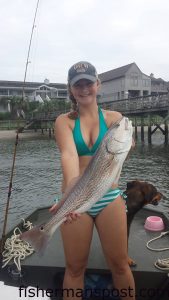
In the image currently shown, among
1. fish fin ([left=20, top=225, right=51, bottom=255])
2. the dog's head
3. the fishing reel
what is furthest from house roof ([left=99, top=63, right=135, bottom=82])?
fish fin ([left=20, top=225, right=51, bottom=255])

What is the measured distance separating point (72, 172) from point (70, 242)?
770 millimetres

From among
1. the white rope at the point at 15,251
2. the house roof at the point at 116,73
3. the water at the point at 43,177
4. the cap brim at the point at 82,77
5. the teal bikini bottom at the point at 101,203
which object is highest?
the house roof at the point at 116,73

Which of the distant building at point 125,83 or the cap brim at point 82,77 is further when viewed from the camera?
the distant building at point 125,83

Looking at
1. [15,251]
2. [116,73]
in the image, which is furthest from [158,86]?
[15,251]

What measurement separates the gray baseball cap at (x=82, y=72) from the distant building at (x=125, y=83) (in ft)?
260

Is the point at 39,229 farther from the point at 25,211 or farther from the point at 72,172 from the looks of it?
the point at 25,211

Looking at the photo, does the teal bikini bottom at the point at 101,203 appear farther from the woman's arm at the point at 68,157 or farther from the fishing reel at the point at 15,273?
the fishing reel at the point at 15,273

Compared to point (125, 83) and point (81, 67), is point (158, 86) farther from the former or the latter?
point (81, 67)

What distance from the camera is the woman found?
3.53m

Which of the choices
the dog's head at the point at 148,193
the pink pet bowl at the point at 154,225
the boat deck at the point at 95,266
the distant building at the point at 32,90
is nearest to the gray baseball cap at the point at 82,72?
the dog's head at the point at 148,193

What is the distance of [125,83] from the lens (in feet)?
277

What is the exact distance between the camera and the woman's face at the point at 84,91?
3611 mm

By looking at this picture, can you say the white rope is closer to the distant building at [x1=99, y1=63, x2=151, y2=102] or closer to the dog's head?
the dog's head

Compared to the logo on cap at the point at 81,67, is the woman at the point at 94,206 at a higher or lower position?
lower
